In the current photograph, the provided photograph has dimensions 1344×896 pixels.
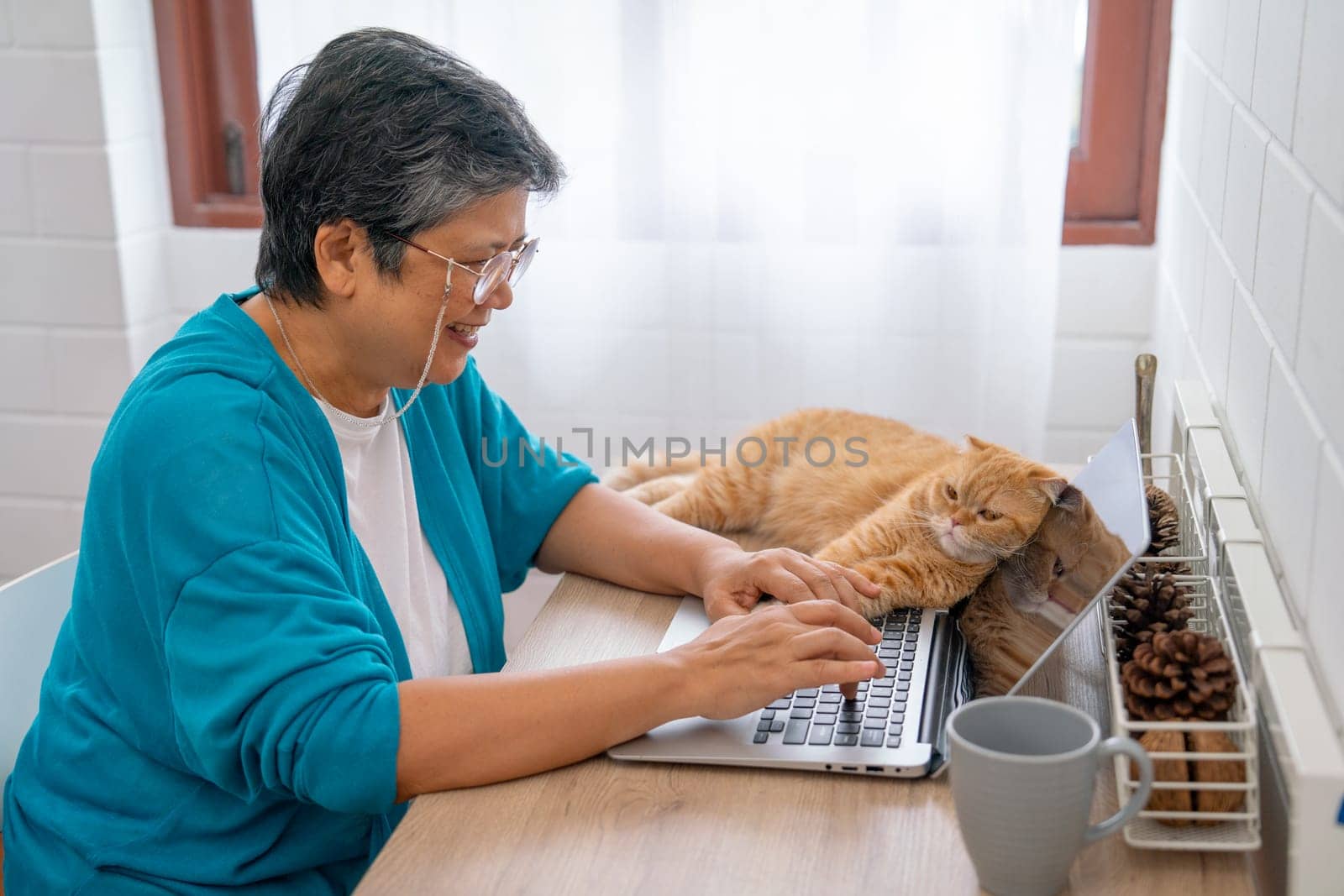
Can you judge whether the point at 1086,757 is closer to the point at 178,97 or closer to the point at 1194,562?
the point at 1194,562

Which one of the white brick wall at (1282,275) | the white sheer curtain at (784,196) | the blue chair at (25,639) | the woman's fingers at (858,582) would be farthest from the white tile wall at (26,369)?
the white brick wall at (1282,275)

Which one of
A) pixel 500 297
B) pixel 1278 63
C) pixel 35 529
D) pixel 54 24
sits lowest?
pixel 35 529

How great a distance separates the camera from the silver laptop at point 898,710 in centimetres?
103

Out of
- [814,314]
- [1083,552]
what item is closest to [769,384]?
[814,314]

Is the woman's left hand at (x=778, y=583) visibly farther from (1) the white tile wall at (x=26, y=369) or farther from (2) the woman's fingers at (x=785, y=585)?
(1) the white tile wall at (x=26, y=369)

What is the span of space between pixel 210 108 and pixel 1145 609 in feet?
6.73

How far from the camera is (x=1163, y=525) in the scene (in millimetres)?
1253

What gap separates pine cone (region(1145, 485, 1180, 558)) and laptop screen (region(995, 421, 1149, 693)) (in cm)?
7

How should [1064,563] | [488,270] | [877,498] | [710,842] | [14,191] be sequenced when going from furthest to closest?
[14,191], [877,498], [488,270], [1064,563], [710,842]

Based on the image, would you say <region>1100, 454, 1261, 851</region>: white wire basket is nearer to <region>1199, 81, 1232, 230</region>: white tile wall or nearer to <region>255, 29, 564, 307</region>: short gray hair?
<region>1199, 81, 1232, 230</region>: white tile wall

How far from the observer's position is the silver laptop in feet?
3.39

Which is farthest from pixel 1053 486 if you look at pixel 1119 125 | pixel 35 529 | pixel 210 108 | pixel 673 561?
pixel 35 529

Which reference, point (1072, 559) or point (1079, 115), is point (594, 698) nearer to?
point (1072, 559)

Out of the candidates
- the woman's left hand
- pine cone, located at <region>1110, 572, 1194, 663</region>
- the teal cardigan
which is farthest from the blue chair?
pine cone, located at <region>1110, 572, 1194, 663</region>
